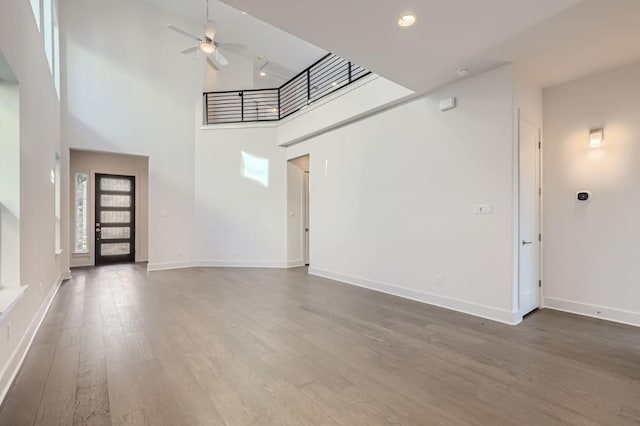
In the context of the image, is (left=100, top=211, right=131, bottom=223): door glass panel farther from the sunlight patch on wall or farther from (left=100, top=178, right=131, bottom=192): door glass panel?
the sunlight patch on wall

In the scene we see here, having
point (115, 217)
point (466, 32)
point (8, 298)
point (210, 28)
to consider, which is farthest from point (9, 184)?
point (115, 217)

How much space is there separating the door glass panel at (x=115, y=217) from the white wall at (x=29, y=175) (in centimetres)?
449

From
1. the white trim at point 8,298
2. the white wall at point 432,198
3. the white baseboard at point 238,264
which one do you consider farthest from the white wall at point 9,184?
the white baseboard at point 238,264

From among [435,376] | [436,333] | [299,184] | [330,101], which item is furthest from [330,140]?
[435,376]

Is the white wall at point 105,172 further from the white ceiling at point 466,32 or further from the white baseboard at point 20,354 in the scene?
the white ceiling at point 466,32

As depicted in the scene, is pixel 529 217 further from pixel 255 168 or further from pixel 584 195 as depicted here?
pixel 255 168

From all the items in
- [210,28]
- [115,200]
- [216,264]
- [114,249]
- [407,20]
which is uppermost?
[210,28]

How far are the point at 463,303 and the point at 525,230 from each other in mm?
1168

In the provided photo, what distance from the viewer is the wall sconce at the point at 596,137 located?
3701mm

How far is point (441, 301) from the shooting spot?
4160mm

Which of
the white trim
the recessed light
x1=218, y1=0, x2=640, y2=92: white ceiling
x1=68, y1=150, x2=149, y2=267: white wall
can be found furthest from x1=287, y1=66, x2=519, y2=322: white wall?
x1=68, y1=150, x2=149, y2=267: white wall

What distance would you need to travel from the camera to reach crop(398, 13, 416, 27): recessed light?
8.51 ft

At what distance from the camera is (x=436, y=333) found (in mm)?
3223

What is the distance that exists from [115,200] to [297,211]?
16.8 ft
